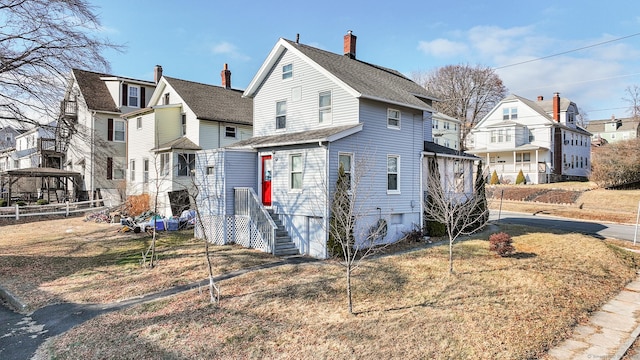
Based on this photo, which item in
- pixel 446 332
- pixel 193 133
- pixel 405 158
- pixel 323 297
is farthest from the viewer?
pixel 193 133

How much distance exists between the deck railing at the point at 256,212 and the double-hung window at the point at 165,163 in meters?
9.69

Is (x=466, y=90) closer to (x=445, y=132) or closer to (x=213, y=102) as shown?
(x=445, y=132)

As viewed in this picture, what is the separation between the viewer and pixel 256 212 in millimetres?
14367

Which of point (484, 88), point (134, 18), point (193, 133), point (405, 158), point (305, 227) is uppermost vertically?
point (484, 88)

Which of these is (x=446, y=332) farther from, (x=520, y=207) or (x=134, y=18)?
(x=520, y=207)

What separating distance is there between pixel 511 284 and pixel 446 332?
3.82 meters

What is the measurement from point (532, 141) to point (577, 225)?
873 inches

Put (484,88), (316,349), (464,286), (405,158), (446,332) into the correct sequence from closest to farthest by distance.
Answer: (316,349) → (446,332) → (464,286) → (405,158) → (484,88)

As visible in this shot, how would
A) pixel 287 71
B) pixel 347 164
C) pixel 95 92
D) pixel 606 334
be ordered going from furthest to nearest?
1. pixel 95 92
2. pixel 287 71
3. pixel 347 164
4. pixel 606 334

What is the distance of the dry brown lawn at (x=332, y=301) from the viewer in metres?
6.57

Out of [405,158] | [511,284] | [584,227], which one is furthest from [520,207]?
[511,284]

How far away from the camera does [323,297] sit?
8.74 meters

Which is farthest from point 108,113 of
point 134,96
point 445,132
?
point 445,132

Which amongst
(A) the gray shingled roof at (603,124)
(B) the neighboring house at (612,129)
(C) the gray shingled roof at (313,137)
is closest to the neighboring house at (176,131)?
(C) the gray shingled roof at (313,137)
